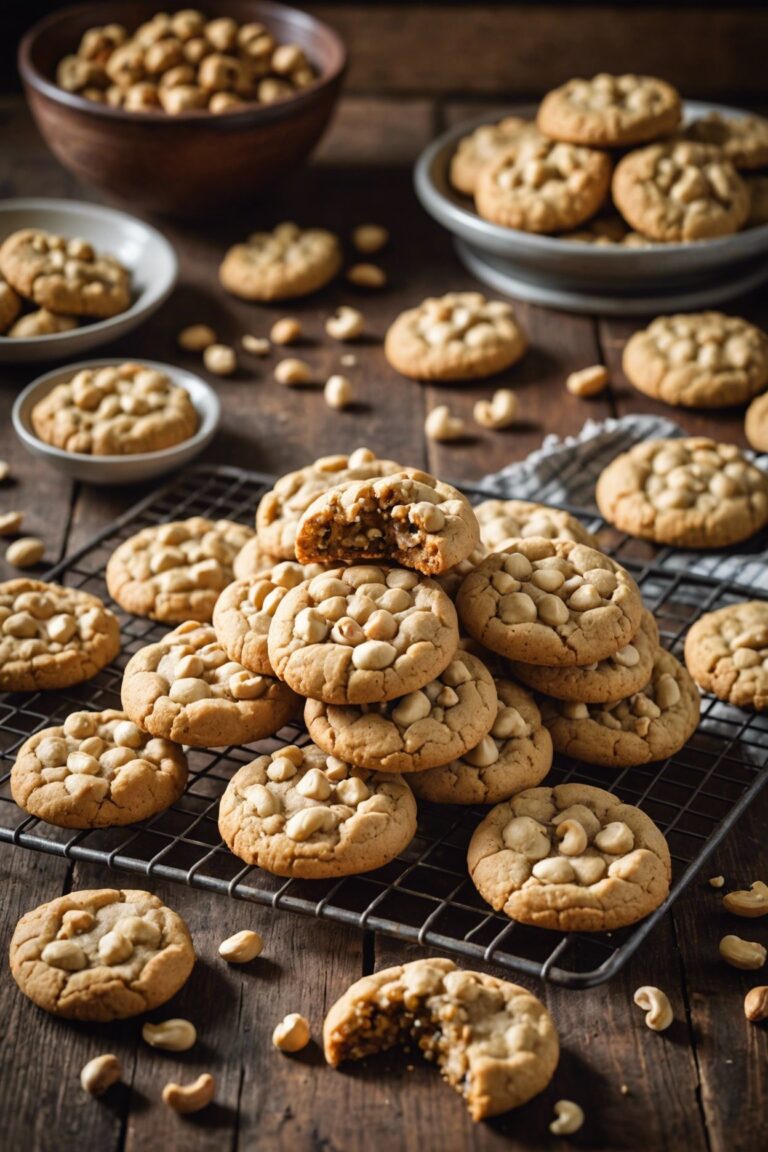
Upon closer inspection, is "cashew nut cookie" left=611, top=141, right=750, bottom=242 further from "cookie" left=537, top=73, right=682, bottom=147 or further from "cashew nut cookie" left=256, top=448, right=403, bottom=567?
"cashew nut cookie" left=256, top=448, right=403, bottom=567

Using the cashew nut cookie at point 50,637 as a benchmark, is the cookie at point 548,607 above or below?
above

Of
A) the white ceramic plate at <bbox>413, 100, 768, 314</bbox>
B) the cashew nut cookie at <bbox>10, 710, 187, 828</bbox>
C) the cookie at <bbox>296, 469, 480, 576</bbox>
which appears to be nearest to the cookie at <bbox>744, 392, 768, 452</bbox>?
the white ceramic plate at <bbox>413, 100, 768, 314</bbox>

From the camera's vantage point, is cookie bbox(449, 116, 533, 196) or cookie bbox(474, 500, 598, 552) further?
cookie bbox(449, 116, 533, 196)

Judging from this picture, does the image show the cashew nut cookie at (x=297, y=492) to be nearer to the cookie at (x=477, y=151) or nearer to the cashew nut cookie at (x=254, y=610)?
the cashew nut cookie at (x=254, y=610)

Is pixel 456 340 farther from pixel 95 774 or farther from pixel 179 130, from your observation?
pixel 95 774

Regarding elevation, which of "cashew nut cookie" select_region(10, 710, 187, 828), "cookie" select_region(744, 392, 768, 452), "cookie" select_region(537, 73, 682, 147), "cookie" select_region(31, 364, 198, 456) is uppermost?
"cookie" select_region(537, 73, 682, 147)

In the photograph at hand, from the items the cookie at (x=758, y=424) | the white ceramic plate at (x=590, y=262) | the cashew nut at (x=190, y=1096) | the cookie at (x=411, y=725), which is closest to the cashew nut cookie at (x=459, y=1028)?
the cashew nut at (x=190, y=1096)

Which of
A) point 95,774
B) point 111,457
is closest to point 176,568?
point 111,457

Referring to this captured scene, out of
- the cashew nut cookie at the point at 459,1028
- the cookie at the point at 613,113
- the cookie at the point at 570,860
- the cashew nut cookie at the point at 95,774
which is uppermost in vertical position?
the cookie at the point at 613,113
